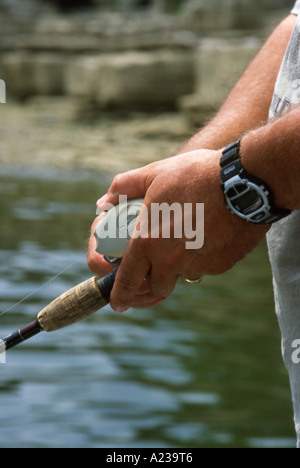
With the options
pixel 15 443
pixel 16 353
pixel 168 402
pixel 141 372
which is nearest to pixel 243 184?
pixel 15 443

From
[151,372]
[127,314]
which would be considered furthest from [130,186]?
[127,314]

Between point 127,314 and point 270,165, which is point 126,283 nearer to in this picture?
point 270,165

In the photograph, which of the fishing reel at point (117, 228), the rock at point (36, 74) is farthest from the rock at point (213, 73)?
the fishing reel at point (117, 228)

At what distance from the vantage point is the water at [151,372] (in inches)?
132

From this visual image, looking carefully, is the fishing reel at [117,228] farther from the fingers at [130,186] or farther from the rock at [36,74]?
the rock at [36,74]

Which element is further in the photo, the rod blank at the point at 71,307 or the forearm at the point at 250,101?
the forearm at the point at 250,101

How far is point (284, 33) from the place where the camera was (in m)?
1.82

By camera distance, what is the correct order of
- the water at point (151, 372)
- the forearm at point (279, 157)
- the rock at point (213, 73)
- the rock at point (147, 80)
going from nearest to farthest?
the forearm at point (279, 157)
the water at point (151, 372)
the rock at point (213, 73)
the rock at point (147, 80)

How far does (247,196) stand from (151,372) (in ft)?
9.06

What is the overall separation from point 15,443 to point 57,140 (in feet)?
35.0

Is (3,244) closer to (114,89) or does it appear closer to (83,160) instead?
(83,160)

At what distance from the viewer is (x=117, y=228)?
1.44 metres

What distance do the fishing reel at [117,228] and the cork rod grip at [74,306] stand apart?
81mm
